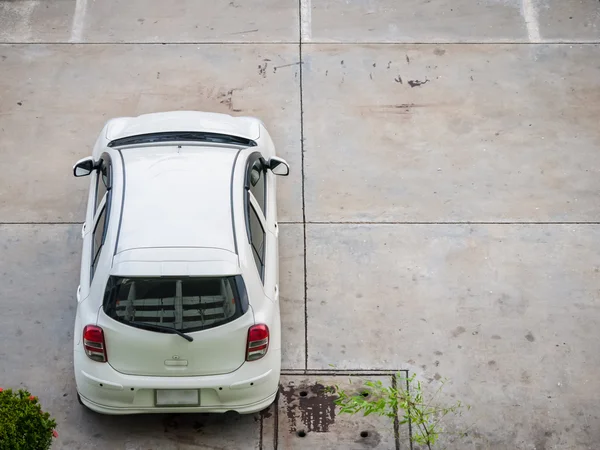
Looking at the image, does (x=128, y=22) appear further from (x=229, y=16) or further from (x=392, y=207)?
(x=392, y=207)

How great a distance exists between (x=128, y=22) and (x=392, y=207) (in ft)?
15.1

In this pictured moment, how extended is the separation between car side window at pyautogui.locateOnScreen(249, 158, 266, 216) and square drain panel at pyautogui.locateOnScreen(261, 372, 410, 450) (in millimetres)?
1591

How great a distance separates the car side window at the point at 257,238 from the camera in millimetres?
6926

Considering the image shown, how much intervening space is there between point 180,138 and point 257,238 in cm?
132

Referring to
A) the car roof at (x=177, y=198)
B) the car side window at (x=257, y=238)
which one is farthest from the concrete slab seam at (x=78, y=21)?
the car side window at (x=257, y=238)

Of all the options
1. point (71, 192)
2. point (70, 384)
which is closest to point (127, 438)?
point (70, 384)

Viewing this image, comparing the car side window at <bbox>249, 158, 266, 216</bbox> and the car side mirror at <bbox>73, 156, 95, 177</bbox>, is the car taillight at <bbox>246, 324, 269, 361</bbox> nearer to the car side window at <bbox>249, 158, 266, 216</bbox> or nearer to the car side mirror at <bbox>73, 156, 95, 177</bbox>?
the car side window at <bbox>249, 158, 266, 216</bbox>

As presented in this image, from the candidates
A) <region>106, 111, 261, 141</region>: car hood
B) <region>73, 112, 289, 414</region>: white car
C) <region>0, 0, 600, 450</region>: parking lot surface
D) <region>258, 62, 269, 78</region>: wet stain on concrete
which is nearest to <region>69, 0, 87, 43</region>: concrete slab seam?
<region>0, 0, 600, 450</region>: parking lot surface

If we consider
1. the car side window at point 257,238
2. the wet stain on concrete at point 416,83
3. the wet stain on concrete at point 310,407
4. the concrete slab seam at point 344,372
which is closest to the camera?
the car side window at point 257,238

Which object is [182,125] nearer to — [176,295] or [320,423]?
[176,295]

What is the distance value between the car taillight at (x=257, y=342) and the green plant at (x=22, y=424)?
1544 millimetres

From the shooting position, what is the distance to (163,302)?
6.32 m

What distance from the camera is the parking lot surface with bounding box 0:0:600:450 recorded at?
23.7 ft

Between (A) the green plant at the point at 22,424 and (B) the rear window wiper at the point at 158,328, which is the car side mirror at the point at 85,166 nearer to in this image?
(B) the rear window wiper at the point at 158,328
